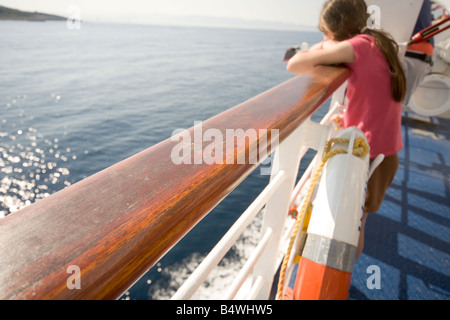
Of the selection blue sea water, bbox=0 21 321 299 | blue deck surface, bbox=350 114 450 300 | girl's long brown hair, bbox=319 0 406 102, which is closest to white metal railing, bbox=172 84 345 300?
girl's long brown hair, bbox=319 0 406 102

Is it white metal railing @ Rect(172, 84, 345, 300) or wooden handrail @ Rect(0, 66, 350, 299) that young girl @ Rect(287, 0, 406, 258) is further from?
wooden handrail @ Rect(0, 66, 350, 299)

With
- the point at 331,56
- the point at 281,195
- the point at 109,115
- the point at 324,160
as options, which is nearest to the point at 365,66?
the point at 331,56

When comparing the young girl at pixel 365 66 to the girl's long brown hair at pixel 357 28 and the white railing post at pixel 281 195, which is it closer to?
the girl's long brown hair at pixel 357 28

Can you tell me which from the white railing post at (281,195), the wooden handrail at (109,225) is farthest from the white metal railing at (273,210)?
the wooden handrail at (109,225)

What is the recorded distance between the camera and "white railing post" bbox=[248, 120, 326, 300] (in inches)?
41.2

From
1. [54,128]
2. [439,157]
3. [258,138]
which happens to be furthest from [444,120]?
[54,128]

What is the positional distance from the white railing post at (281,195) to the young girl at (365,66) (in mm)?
437

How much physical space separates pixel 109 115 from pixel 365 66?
11.8 meters

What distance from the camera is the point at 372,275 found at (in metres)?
1.70

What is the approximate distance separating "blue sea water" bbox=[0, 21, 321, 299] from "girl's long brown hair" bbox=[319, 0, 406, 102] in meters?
2.59

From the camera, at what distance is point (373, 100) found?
52.6 inches

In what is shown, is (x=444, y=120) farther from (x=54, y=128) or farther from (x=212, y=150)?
(x=54, y=128)
